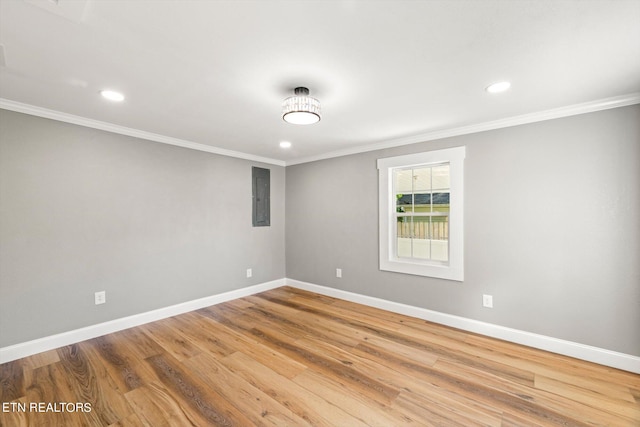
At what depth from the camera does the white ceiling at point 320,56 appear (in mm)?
1353

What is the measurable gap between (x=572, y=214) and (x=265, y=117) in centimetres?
314

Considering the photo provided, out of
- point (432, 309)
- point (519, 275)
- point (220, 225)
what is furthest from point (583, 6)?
point (220, 225)

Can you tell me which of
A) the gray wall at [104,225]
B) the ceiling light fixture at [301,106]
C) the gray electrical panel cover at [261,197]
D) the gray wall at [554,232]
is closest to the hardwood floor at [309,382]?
the gray wall at [554,232]

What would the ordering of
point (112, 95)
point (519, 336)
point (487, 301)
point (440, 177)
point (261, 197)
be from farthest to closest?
point (261, 197)
point (440, 177)
point (487, 301)
point (519, 336)
point (112, 95)

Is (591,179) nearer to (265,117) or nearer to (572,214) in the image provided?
(572,214)

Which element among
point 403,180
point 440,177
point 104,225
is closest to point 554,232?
point 440,177

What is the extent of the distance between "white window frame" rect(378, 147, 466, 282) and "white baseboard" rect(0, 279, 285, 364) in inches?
94.9

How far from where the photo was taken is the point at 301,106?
2.11 metres

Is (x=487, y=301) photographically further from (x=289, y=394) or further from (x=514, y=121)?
(x=289, y=394)

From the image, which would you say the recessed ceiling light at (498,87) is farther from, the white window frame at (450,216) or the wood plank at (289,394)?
the wood plank at (289,394)

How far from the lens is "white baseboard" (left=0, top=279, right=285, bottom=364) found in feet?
8.16

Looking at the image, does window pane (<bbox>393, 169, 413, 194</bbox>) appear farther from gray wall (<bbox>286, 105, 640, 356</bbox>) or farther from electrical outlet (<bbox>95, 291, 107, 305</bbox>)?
electrical outlet (<bbox>95, 291, 107, 305</bbox>)

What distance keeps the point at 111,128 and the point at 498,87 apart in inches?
154

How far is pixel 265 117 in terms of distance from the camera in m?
2.80
